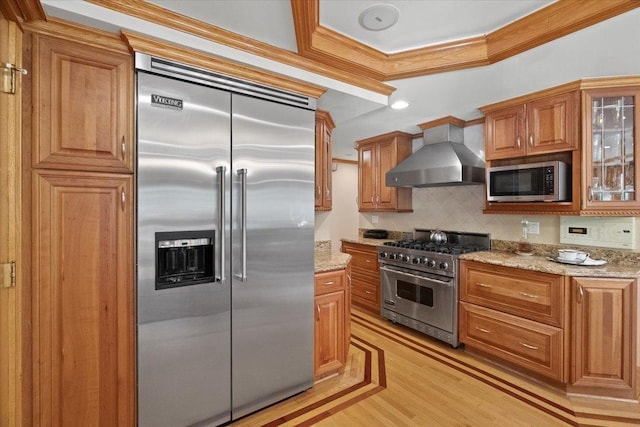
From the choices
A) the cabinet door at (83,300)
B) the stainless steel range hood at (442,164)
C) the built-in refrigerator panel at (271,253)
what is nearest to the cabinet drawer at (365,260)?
the stainless steel range hood at (442,164)

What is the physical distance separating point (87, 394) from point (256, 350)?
2.91 feet

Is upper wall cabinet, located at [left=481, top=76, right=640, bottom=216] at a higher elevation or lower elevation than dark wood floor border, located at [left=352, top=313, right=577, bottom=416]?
higher

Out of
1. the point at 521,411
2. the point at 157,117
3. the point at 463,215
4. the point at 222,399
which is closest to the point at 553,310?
the point at 521,411

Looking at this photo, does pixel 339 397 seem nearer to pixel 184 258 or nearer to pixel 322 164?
pixel 184 258

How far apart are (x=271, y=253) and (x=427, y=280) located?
186 cm

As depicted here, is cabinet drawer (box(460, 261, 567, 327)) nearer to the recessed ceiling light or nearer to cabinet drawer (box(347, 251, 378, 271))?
cabinet drawer (box(347, 251, 378, 271))

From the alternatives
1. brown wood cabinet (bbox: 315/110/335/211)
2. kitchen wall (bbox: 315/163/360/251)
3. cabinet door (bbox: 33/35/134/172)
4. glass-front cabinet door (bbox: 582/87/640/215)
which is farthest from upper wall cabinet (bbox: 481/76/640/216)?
kitchen wall (bbox: 315/163/360/251)

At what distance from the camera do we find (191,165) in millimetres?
1749

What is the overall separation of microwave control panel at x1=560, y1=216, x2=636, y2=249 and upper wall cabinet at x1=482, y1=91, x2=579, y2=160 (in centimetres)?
70

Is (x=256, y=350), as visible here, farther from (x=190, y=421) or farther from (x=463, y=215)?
(x=463, y=215)

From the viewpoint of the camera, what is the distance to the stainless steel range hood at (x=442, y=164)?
3.03 m

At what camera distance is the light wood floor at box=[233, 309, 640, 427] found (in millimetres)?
1988

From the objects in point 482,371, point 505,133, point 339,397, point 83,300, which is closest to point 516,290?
point 482,371

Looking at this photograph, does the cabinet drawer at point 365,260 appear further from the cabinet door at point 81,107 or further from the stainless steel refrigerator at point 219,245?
the cabinet door at point 81,107
